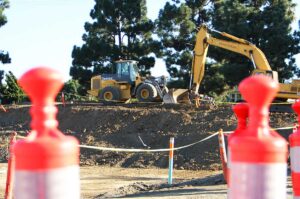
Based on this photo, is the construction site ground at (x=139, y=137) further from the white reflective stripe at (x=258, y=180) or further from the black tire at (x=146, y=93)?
the white reflective stripe at (x=258, y=180)

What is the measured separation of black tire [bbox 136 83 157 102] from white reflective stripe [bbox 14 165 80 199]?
89.9 feet

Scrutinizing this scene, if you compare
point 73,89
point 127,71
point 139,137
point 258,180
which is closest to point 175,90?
point 127,71

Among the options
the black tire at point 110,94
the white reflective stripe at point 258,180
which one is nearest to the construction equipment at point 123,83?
the black tire at point 110,94

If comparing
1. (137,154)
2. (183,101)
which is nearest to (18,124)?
(183,101)

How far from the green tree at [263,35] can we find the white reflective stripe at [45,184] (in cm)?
3774

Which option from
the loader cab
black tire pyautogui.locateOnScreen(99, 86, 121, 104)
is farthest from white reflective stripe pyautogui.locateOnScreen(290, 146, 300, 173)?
the loader cab

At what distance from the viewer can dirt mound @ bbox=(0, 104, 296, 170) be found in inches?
795

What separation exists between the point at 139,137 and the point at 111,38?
1018 inches

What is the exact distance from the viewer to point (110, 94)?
102 feet

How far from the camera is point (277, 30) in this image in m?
39.6

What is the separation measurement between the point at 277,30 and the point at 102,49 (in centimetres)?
1487

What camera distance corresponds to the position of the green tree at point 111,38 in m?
47.0

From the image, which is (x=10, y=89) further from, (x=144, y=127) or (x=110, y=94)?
(x=144, y=127)

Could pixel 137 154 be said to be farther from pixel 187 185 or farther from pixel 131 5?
pixel 131 5
